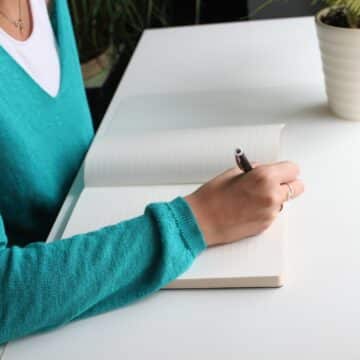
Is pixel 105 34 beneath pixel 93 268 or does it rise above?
beneath

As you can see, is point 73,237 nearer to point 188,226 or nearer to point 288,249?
point 188,226

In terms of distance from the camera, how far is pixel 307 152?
0.87 m

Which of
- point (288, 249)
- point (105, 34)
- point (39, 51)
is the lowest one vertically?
point (105, 34)

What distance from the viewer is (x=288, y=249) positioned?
70 cm

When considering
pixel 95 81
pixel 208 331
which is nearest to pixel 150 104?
pixel 208 331

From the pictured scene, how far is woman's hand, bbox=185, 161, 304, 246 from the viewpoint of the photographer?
69cm

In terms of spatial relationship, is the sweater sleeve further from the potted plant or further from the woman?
the potted plant

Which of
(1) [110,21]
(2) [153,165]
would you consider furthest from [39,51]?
(1) [110,21]

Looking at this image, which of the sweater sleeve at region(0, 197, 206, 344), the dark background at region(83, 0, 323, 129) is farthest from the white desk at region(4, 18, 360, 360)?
the dark background at region(83, 0, 323, 129)

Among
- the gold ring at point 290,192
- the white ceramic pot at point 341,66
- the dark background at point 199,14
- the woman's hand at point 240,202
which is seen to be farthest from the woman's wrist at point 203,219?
the dark background at point 199,14

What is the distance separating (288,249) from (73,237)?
24 centimetres

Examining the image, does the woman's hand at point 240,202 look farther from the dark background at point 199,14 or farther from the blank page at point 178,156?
the dark background at point 199,14

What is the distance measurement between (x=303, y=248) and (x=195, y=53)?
630 millimetres

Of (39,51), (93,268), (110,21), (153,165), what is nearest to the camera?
(93,268)
